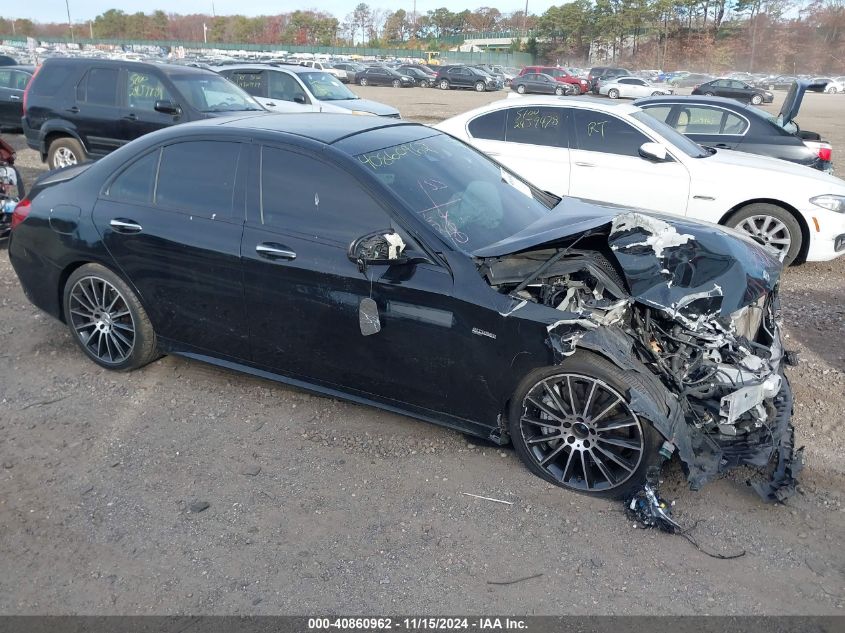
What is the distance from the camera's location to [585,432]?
3525 millimetres

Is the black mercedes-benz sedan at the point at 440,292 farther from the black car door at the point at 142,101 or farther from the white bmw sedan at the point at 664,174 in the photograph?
the black car door at the point at 142,101

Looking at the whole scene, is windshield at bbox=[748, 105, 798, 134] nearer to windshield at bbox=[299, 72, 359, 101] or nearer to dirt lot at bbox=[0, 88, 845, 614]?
dirt lot at bbox=[0, 88, 845, 614]

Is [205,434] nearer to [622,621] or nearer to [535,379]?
[535,379]

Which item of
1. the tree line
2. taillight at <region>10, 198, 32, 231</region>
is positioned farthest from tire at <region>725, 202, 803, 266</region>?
the tree line

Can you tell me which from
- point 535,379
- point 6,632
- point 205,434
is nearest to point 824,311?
point 535,379

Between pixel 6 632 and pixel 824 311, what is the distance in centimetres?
634

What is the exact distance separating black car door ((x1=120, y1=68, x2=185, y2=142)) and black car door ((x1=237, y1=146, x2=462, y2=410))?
6726 millimetres

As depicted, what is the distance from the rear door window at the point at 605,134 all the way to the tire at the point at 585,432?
4.51 m

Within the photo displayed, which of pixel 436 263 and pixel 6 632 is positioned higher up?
pixel 436 263

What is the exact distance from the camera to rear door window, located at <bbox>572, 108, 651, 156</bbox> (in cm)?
727

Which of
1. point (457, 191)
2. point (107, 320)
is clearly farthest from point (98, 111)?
point (457, 191)

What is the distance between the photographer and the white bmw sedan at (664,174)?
6891 mm

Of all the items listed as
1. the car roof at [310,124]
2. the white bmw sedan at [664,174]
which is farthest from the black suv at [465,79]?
the car roof at [310,124]

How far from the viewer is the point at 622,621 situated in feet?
9.23
